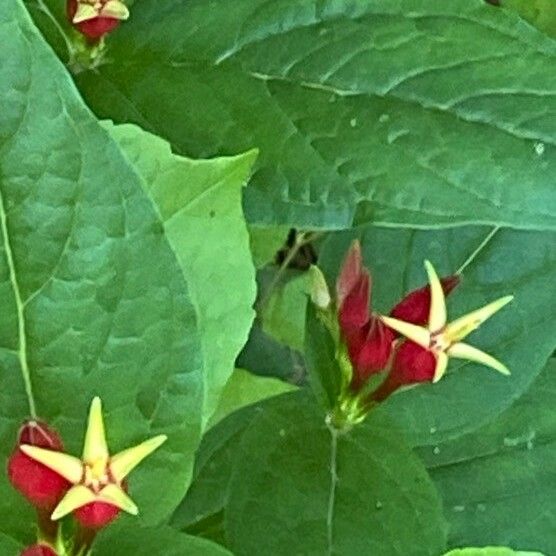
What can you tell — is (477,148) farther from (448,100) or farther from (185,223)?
(185,223)

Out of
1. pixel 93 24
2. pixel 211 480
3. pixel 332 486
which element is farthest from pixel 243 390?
pixel 93 24

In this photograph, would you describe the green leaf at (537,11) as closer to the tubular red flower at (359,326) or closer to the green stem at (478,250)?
the green stem at (478,250)

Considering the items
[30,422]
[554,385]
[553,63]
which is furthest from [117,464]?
[554,385]

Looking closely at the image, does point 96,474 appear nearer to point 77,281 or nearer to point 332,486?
point 77,281

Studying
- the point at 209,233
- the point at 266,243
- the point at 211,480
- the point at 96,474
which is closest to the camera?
the point at 96,474

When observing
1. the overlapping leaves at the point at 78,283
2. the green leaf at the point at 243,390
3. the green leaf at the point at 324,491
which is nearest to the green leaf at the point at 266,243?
the green leaf at the point at 243,390

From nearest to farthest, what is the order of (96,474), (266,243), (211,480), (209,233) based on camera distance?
(96,474), (209,233), (211,480), (266,243)
